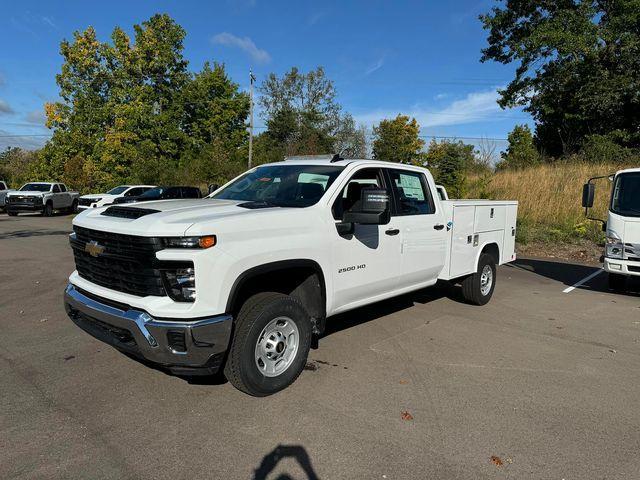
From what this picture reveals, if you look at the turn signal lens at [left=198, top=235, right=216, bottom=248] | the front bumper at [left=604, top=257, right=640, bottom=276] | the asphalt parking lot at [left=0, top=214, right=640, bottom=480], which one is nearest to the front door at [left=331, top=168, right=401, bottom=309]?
the asphalt parking lot at [left=0, top=214, right=640, bottom=480]

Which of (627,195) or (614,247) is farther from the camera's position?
(627,195)

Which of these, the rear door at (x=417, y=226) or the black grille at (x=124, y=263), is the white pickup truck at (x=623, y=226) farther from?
the black grille at (x=124, y=263)

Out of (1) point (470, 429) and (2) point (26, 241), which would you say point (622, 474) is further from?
(2) point (26, 241)

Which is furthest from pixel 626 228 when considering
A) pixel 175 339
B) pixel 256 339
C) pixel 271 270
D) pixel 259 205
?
pixel 175 339

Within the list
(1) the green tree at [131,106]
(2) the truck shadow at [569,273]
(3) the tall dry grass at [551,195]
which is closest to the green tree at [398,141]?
(1) the green tree at [131,106]

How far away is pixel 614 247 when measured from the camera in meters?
7.98

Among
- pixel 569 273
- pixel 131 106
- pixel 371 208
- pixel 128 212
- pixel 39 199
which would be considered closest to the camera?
pixel 128 212

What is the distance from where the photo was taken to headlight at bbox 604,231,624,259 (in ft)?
25.9

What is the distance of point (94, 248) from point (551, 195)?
16495mm

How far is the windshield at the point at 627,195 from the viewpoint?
26.3 ft

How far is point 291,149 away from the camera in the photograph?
48.3 meters

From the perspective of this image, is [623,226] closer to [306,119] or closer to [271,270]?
[271,270]

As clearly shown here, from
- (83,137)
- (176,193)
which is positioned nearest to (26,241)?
(176,193)

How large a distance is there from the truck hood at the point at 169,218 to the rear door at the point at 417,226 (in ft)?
5.99
